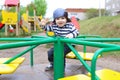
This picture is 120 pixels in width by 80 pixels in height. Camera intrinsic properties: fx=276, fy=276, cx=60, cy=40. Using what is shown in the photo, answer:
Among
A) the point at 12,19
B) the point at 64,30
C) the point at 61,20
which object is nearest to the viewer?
the point at 61,20

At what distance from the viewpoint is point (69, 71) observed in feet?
11.8

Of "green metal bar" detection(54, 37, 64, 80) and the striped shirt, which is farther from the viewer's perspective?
the striped shirt

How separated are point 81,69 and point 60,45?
51.3 inches

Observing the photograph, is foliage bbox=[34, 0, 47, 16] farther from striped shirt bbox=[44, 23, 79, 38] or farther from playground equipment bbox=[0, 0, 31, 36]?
striped shirt bbox=[44, 23, 79, 38]

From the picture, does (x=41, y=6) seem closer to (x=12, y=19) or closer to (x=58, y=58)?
(x=12, y=19)

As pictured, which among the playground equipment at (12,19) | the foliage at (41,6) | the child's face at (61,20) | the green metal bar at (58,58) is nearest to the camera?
the green metal bar at (58,58)

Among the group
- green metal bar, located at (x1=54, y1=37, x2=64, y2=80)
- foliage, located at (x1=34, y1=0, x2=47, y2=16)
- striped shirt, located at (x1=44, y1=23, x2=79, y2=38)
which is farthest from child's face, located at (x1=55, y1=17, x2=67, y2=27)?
foliage, located at (x1=34, y1=0, x2=47, y2=16)

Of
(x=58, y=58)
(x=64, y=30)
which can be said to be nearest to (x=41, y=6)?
(x=64, y=30)

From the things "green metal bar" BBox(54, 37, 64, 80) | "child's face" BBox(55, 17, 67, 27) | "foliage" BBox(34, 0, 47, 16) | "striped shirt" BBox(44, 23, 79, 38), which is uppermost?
"foliage" BBox(34, 0, 47, 16)

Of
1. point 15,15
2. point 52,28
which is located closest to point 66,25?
point 52,28

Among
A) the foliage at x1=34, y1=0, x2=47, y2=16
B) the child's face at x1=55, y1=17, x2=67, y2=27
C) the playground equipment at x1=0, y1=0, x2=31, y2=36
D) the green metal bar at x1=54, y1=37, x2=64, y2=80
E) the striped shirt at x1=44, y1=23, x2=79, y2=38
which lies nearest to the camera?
the green metal bar at x1=54, y1=37, x2=64, y2=80

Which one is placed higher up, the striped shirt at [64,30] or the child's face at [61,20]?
the child's face at [61,20]

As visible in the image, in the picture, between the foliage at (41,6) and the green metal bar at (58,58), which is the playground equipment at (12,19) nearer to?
the green metal bar at (58,58)

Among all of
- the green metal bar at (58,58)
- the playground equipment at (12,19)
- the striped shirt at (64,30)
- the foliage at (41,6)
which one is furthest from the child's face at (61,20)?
the foliage at (41,6)
